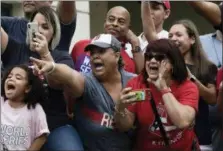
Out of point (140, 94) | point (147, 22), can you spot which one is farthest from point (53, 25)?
point (140, 94)

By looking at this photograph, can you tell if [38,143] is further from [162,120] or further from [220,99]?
[220,99]

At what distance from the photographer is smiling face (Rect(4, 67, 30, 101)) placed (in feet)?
11.0

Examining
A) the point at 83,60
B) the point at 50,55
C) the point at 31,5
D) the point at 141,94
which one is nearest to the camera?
the point at 141,94

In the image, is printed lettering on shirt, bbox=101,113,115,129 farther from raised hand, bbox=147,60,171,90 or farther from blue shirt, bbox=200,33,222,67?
blue shirt, bbox=200,33,222,67

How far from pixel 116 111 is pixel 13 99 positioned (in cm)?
63

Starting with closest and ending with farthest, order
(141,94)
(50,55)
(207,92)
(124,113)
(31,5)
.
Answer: (141,94) → (124,113) → (50,55) → (207,92) → (31,5)

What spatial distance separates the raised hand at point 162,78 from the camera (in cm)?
317

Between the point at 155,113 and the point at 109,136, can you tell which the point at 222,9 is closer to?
the point at 155,113

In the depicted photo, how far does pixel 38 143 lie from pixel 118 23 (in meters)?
1.15

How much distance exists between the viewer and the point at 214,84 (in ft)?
12.1

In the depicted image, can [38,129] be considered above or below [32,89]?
below

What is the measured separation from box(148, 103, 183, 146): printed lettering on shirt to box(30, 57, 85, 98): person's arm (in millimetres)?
461

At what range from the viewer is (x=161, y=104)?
3.27m

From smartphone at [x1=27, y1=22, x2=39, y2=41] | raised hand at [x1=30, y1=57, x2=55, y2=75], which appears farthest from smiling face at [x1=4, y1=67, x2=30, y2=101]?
raised hand at [x1=30, y1=57, x2=55, y2=75]
